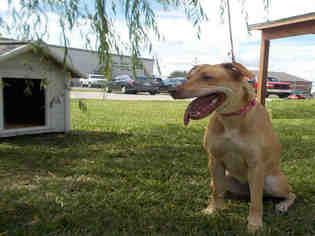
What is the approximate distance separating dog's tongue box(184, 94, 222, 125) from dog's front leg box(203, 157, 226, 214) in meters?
0.64

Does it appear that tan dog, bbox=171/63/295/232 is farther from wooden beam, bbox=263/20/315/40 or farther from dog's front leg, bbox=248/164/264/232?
wooden beam, bbox=263/20/315/40

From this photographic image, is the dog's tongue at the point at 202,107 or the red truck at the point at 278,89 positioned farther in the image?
the red truck at the point at 278,89

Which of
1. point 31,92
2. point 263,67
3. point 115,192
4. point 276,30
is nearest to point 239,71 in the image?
point 115,192

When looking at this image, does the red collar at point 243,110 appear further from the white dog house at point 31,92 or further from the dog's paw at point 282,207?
the white dog house at point 31,92

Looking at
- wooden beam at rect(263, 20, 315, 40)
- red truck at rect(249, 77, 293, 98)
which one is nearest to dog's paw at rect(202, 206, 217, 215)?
wooden beam at rect(263, 20, 315, 40)

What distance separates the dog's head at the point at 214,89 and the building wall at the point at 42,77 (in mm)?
3895

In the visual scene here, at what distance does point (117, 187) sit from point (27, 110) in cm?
588

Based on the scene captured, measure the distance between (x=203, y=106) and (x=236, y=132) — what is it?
0.42m

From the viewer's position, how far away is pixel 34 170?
4203mm

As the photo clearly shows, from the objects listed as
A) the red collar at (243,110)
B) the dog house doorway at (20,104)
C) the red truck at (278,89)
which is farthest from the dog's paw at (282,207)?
the red truck at (278,89)

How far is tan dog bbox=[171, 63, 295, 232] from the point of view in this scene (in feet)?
7.36

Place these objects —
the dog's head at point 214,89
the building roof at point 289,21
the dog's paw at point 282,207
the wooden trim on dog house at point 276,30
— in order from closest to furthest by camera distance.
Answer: the dog's head at point 214,89, the dog's paw at point 282,207, the building roof at point 289,21, the wooden trim on dog house at point 276,30

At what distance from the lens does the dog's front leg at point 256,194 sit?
2465 mm

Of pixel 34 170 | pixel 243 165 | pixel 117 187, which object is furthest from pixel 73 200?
pixel 243 165
